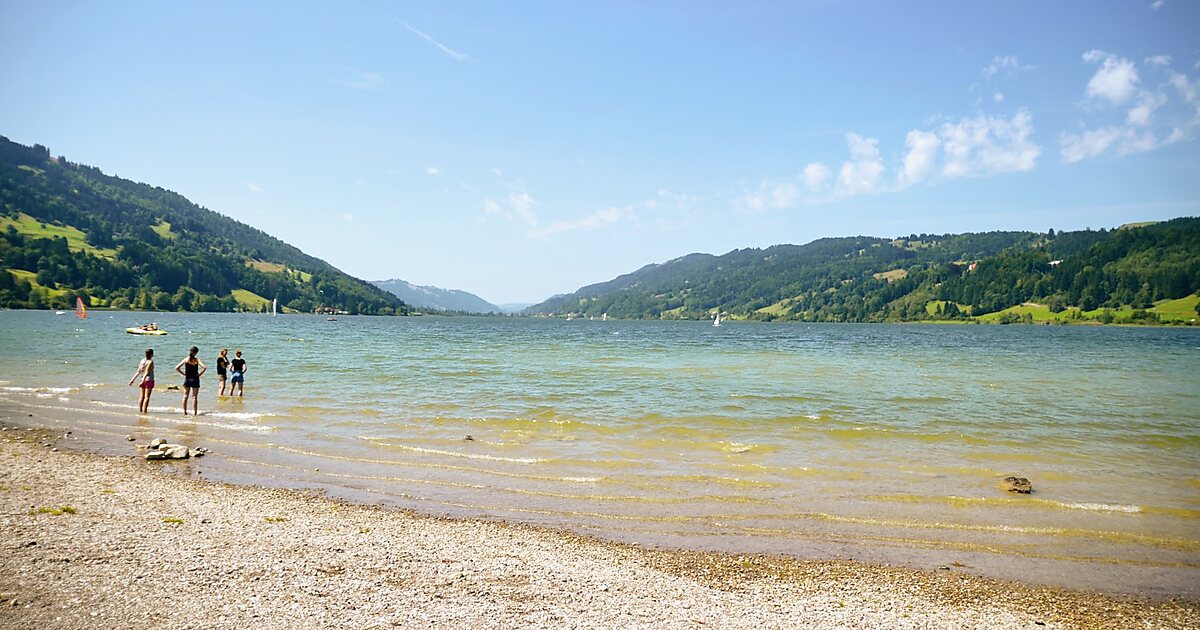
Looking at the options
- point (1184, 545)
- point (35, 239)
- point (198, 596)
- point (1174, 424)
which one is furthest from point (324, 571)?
point (35, 239)

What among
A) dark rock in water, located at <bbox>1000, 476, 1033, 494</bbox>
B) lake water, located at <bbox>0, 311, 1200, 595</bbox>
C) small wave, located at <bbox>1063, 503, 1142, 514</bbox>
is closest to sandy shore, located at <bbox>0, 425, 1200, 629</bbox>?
lake water, located at <bbox>0, 311, 1200, 595</bbox>

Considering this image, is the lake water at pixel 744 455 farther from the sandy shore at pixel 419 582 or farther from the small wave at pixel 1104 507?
the sandy shore at pixel 419 582

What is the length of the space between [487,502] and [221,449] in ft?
32.3

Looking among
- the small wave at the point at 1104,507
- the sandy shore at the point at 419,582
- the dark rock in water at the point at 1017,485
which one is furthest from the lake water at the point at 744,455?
the sandy shore at the point at 419,582

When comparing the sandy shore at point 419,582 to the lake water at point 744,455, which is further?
the lake water at point 744,455

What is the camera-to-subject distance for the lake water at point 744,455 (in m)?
12.1

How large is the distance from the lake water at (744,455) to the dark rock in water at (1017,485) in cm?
34

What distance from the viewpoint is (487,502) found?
1389 cm

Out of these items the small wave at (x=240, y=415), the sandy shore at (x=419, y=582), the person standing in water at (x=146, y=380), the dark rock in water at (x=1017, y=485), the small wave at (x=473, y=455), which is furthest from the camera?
the person standing in water at (x=146, y=380)

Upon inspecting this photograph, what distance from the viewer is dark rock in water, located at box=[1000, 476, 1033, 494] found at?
15.4 metres

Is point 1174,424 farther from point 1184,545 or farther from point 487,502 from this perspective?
point 487,502

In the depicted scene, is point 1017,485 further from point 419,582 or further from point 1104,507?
point 419,582

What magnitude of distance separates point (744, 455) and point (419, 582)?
12.4 m

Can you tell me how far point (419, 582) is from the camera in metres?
8.99
